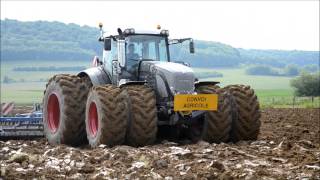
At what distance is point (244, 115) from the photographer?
12.5 m

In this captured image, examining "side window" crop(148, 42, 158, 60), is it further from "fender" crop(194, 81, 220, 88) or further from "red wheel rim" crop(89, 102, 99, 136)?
"red wheel rim" crop(89, 102, 99, 136)

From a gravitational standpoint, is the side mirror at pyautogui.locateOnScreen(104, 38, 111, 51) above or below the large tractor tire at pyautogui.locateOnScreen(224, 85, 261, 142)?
above

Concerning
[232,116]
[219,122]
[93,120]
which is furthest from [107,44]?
[232,116]

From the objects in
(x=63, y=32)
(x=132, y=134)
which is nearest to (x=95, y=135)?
(x=132, y=134)

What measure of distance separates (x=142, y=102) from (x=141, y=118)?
31 centimetres

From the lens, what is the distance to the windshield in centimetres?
1308

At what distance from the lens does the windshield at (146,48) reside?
13.1 metres

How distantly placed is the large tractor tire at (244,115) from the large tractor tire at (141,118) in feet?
6.48

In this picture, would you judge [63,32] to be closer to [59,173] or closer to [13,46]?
[13,46]

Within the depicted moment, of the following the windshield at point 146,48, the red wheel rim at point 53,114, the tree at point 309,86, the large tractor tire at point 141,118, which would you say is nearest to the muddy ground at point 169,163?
the large tractor tire at point 141,118

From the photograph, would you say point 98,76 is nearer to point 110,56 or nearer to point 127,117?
point 110,56

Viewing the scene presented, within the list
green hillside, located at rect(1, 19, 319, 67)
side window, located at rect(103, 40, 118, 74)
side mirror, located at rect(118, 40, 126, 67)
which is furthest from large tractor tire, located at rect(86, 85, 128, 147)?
green hillside, located at rect(1, 19, 319, 67)

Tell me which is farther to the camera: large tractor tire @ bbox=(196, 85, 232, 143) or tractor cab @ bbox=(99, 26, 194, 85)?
tractor cab @ bbox=(99, 26, 194, 85)

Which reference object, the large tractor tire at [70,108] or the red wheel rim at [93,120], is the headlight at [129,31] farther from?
the red wheel rim at [93,120]
